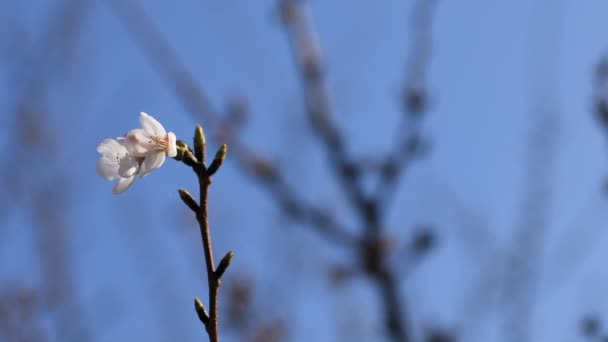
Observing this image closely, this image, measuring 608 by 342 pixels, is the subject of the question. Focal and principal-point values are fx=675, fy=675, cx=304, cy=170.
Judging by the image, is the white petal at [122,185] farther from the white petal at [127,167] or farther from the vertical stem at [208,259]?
the vertical stem at [208,259]

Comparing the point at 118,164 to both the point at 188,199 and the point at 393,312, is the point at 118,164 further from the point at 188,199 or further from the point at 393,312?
the point at 393,312

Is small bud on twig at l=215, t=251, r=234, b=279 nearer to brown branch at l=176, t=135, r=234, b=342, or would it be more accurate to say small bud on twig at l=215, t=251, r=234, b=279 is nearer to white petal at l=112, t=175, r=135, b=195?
brown branch at l=176, t=135, r=234, b=342

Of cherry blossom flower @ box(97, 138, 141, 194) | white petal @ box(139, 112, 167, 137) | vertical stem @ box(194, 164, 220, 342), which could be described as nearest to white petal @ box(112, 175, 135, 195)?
cherry blossom flower @ box(97, 138, 141, 194)

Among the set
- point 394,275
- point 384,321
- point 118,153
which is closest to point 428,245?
point 394,275

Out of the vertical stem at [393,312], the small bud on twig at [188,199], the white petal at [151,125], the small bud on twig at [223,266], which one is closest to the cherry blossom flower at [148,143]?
the white petal at [151,125]

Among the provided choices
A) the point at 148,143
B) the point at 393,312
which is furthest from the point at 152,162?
the point at 393,312

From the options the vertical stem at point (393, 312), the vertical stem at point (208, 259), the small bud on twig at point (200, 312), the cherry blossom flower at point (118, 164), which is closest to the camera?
the vertical stem at point (208, 259)

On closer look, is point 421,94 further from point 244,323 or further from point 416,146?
point 244,323
